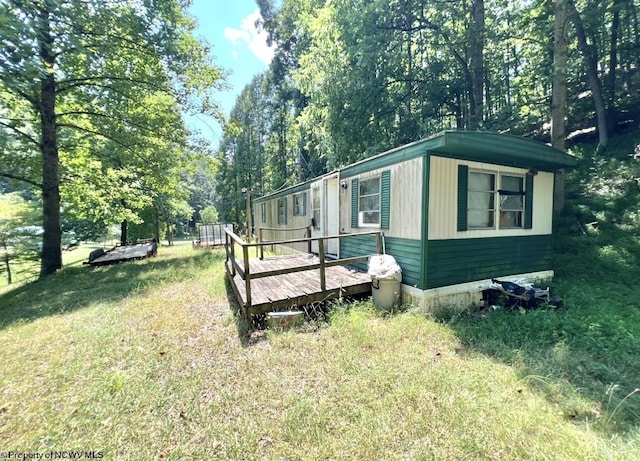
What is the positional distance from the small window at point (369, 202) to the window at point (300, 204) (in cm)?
346

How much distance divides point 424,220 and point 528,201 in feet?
9.73

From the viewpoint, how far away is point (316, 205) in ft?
29.0

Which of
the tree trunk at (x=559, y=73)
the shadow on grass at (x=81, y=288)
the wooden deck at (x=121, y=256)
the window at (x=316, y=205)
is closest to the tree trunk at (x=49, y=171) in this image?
the shadow on grass at (x=81, y=288)

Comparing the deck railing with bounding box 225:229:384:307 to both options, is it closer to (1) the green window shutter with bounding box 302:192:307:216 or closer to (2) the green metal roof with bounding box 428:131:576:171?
(2) the green metal roof with bounding box 428:131:576:171

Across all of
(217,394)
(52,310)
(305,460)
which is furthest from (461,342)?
(52,310)

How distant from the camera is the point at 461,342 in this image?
378cm

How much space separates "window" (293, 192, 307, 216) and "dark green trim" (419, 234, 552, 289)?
218 inches

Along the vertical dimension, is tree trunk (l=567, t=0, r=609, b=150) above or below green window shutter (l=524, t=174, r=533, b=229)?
above

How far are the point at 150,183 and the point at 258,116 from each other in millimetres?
18287

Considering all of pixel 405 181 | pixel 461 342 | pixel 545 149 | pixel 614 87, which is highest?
pixel 614 87

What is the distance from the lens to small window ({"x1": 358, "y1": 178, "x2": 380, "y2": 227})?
608cm

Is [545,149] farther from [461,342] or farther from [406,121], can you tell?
[406,121]

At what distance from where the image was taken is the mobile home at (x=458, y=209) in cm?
485

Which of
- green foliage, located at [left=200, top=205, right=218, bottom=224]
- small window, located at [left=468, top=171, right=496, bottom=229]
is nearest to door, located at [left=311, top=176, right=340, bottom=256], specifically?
small window, located at [left=468, top=171, right=496, bottom=229]
